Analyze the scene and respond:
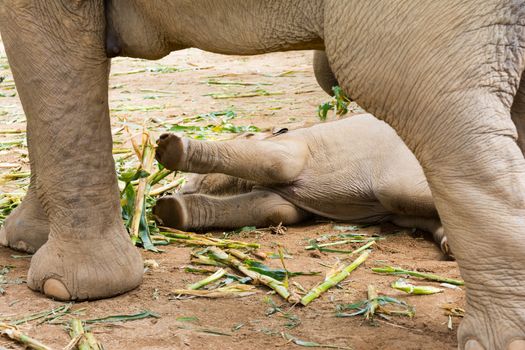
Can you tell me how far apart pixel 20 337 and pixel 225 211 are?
1362mm

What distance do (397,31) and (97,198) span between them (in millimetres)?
1170

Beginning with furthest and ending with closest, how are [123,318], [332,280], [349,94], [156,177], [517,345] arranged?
[156,177] < [332,280] < [123,318] < [349,94] < [517,345]

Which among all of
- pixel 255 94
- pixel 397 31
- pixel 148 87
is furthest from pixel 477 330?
pixel 148 87

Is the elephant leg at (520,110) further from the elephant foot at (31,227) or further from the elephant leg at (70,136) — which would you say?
the elephant foot at (31,227)

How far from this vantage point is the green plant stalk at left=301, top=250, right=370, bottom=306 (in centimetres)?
294

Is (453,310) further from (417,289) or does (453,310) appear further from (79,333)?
(79,333)

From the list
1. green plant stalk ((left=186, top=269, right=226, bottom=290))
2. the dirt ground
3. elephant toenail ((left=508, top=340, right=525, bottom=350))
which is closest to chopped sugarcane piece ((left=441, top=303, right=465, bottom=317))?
the dirt ground

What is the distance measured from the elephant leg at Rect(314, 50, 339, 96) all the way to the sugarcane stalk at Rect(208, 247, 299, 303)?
1574 mm

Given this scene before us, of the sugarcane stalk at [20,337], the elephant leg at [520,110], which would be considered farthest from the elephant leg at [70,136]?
the elephant leg at [520,110]

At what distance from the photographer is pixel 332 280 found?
10.1 feet

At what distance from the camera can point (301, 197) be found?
3898 millimetres

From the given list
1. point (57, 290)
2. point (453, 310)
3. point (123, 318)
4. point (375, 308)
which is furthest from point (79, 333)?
point (453, 310)

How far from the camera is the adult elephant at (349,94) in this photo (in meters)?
2.21

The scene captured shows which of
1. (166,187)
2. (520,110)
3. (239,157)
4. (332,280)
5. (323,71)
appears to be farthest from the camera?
(323,71)
